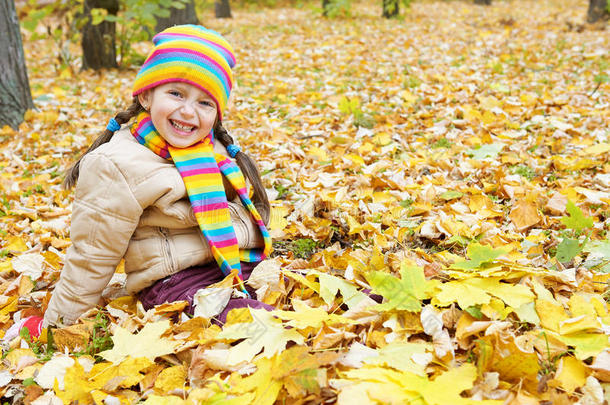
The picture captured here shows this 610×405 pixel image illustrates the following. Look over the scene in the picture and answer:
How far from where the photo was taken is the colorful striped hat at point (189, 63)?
175 cm

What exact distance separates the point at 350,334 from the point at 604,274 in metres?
1.11

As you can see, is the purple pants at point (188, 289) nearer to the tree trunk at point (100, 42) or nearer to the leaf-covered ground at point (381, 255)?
the leaf-covered ground at point (381, 255)

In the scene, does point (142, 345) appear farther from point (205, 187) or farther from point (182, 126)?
point (182, 126)

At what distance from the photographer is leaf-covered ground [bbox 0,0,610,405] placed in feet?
4.42

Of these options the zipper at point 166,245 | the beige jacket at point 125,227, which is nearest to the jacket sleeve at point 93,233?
the beige jacket at point 125,227

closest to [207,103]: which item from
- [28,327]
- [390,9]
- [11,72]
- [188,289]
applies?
[188,289]

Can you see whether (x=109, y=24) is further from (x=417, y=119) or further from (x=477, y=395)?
(x=477, y=395)

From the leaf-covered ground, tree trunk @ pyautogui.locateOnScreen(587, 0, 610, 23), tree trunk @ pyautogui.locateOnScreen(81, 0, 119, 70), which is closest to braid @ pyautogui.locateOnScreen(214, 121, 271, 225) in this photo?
the leaf-covered ground

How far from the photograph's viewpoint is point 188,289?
1863mm

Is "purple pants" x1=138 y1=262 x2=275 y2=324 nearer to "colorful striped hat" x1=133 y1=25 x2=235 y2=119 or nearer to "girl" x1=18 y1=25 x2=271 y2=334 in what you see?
"girl" x1=18 y1=25 x2=271 y2=334

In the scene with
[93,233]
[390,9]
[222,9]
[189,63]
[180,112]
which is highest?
[222,9]

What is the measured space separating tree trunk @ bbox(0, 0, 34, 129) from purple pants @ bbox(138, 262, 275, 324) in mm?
3261

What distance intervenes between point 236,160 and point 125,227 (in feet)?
1.94

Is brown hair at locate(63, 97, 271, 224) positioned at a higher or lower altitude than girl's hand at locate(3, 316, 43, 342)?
higher
